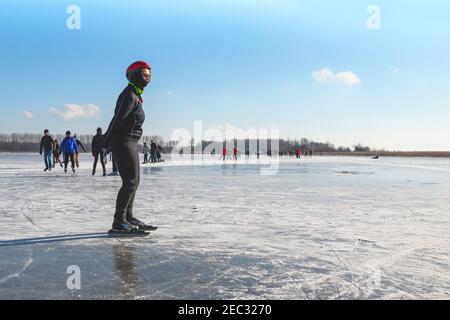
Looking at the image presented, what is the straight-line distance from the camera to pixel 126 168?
15.4 ft

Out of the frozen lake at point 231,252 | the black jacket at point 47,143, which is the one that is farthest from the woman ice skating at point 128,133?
the black jacket at point 47,143

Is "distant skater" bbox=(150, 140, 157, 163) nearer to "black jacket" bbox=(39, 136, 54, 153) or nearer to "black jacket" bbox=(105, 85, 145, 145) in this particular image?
"black jacket" bbox=(39, 136, 54, 153)

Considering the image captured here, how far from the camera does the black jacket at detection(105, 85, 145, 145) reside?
4520 mm

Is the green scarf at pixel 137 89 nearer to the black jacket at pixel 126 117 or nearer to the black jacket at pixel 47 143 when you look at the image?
the black jacket at pixel 126 117

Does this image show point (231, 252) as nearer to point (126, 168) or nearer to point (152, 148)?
point (126, 168)

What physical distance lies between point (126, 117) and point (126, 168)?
58 centimetres

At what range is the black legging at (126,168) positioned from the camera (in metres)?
4.66

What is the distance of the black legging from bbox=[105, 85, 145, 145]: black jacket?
0.08m

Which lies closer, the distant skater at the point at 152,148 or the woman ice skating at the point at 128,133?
the woman ice skating at the point at 128,133

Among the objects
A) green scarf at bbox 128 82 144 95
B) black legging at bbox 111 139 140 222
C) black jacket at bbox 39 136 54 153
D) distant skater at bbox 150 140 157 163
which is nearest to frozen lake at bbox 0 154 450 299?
black legging at bbox 111 139 140 222

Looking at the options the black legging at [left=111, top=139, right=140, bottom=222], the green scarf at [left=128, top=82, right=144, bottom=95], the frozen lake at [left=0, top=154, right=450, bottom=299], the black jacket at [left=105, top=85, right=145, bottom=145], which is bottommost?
the frozen lake at [left=0, top=154, right=450, bottom=299]

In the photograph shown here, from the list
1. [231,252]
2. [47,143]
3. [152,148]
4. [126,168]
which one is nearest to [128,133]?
[126,168]

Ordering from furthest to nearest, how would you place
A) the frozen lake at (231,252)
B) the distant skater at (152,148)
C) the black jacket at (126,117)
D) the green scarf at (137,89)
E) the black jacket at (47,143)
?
1. the distant skater at (152,148)
2. the black jacket at (47,143)
3. the green scarf at (137,89)
4. the black jacket at (126,117)
5. the frozen lake at (231,252)
